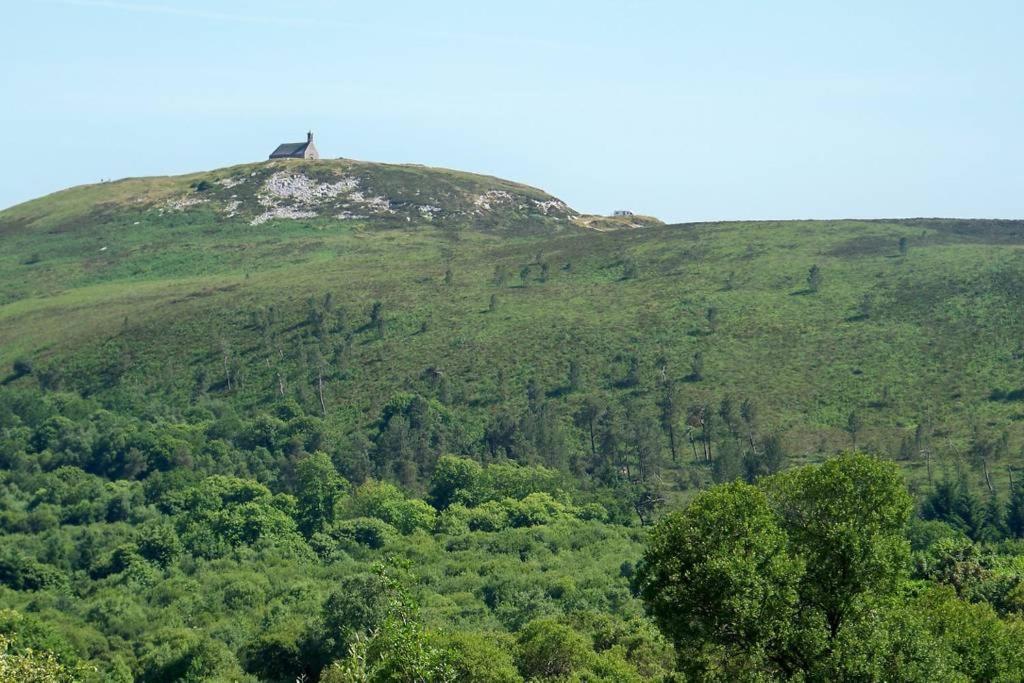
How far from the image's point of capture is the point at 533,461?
129 meters

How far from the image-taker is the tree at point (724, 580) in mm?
35125

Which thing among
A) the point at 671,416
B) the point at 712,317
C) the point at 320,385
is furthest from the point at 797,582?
the point at 712,317

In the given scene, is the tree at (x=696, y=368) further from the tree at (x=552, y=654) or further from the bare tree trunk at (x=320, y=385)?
the tree at (x=552, y=654)

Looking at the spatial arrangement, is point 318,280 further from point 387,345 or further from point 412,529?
point 412,529

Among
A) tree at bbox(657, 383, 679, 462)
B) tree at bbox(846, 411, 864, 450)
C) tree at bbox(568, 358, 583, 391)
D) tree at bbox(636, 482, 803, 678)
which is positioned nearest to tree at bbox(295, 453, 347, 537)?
tree at bbox(568, 358, 583, 391)

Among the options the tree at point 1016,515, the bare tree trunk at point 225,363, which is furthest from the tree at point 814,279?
the bare tree trunk at point 225,363

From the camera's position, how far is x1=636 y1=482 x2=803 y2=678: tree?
35.1 m

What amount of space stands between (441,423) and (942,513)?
53.8 meters

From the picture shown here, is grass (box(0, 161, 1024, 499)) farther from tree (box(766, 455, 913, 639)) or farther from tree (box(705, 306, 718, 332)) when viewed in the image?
tree (box(766, 455, 913, 639))

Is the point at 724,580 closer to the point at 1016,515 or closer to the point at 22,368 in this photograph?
the point at 1016,515

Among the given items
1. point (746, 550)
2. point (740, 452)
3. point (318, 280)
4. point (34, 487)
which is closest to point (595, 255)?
point (318, 280)

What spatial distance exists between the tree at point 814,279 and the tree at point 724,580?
127765 mm

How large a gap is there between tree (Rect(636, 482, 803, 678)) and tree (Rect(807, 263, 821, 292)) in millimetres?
127765

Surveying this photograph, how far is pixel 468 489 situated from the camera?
123688 mm
